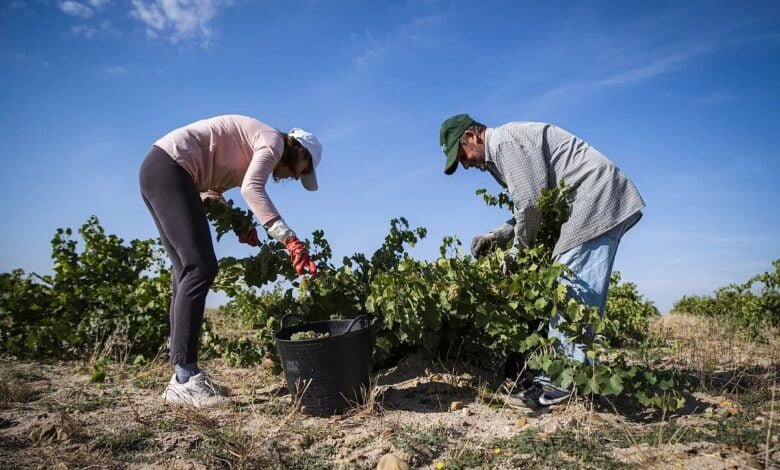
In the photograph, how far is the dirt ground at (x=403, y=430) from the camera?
258 cm

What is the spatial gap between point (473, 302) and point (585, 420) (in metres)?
0.94

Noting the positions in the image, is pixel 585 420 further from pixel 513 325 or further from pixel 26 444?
pixel 26 444

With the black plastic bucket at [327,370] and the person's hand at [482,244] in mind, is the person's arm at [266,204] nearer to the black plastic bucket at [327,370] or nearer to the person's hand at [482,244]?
the black plastic bucket at [327,370]

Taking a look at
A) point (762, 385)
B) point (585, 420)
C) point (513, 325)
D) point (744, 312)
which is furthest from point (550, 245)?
point (744, 312)

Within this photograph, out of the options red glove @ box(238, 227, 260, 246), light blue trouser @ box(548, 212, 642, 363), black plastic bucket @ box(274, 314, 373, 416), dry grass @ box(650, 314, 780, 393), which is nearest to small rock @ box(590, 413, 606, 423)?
light blue trouser @ box(548, 212, 642, 363)

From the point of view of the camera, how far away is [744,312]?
277 inches

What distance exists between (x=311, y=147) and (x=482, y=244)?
55.1 inches

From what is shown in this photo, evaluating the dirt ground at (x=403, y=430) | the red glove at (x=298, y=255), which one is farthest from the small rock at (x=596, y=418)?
the red glove at (x=298, y=255)

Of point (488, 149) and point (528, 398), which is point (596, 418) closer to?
point (528, 398)

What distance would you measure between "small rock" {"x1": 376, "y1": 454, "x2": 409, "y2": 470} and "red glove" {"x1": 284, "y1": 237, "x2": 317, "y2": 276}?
1349 mm

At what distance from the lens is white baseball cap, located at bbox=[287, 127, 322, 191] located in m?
3.70

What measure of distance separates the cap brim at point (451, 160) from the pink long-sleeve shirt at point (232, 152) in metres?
1.09

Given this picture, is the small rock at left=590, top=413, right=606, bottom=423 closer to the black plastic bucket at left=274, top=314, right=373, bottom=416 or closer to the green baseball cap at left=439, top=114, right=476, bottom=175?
the black plastic bucket at left=274, top=314, right=373, bottom=416

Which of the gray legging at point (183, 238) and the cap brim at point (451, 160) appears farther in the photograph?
the cap brim at point (451, 160)
